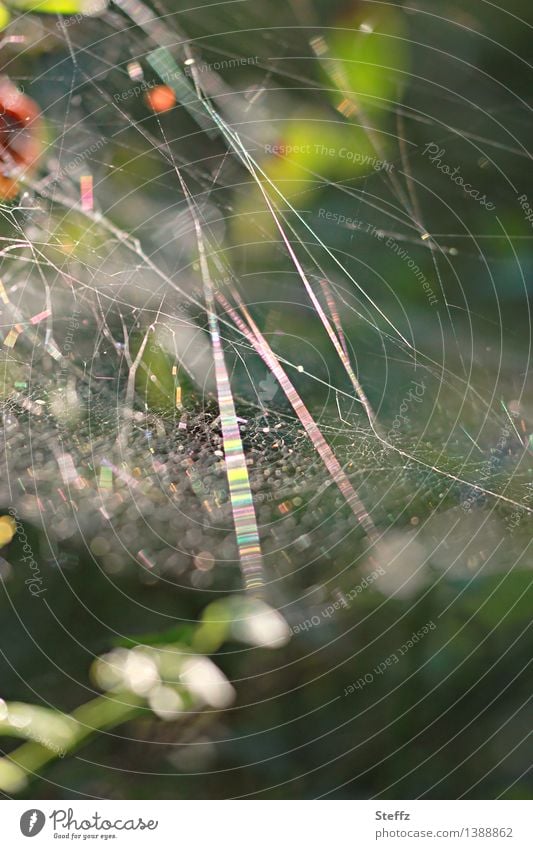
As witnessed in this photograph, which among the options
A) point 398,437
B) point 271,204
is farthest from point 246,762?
point 271,204

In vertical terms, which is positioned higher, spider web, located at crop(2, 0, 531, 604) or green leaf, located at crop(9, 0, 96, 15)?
green leaf, located at crop(9, 0, 96, 15)

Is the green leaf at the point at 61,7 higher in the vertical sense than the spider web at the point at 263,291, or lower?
higher

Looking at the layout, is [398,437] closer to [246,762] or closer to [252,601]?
[252,601]

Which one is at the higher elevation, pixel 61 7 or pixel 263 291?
pixel 61 7
